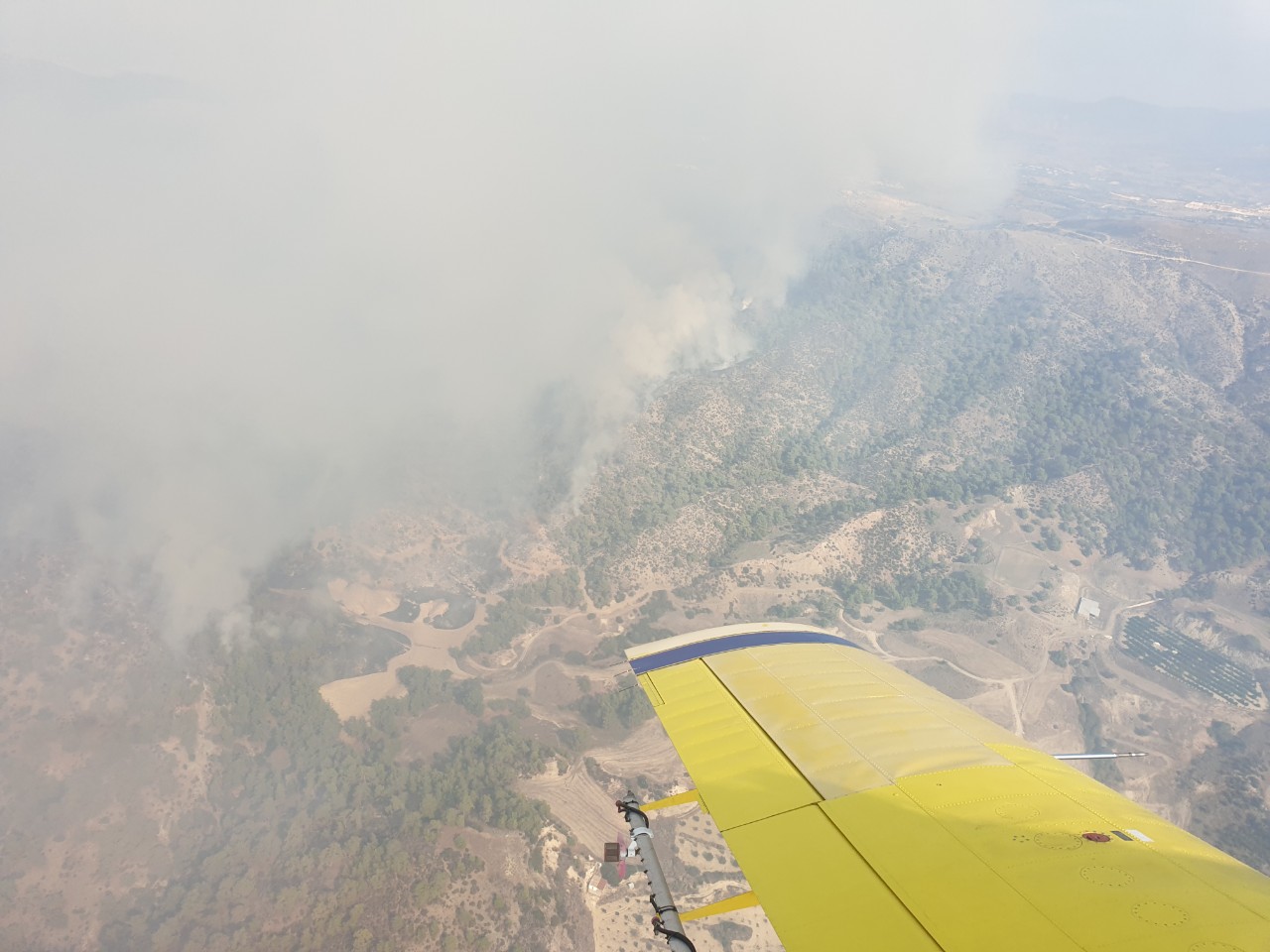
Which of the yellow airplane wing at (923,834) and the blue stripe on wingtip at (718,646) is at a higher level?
the yellow airplane wing at (923,834)

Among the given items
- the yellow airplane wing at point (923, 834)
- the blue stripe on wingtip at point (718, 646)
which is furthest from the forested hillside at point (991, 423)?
the yellow airplane wing at point (923, 834)

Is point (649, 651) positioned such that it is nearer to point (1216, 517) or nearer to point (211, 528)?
point (211, 528)

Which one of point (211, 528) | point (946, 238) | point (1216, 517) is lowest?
point (211, 528)

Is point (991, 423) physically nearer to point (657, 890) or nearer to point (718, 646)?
point (718, 646)

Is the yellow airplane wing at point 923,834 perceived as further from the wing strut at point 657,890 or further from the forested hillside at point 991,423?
the forested hillside at point 991,423

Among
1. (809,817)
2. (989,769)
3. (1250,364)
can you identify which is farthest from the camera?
(1250,364)

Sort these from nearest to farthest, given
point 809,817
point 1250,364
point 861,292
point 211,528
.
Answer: point 809,817
point 211,528
point 1250,364
point 861,292

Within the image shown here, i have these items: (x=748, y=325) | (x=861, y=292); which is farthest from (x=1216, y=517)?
(x=748, y=325)

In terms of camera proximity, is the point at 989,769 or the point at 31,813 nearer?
the point at 989,769

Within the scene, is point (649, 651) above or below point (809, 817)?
below
